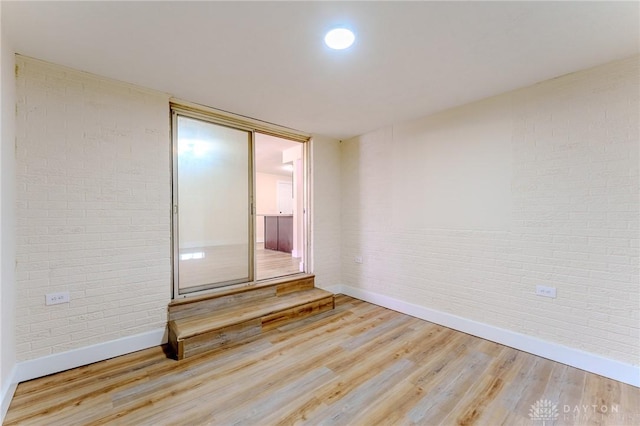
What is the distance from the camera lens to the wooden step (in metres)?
2.52

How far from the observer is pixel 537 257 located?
2.49 m

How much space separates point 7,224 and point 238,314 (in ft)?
6.42

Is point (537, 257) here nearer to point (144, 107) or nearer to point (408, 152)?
point (408, 152)

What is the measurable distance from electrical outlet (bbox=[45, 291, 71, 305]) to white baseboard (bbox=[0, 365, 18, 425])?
0.47 meters

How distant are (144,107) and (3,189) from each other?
128cm

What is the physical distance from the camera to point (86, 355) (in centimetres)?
230

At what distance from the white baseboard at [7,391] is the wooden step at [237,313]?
40.0 inches

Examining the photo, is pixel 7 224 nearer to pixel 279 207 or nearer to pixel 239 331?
pixel 239 331

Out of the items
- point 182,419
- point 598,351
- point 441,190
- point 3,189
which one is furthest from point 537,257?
point 3,189

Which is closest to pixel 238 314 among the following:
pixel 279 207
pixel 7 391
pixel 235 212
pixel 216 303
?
pixel 216 303

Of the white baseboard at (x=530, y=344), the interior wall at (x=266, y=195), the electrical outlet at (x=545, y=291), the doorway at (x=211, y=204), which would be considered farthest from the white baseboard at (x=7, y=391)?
the interior wall at (x=266, y=195)

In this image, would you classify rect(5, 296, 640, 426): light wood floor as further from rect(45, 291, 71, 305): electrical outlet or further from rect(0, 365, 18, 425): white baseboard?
rect(45, 291, 71, 305): electrical outlet

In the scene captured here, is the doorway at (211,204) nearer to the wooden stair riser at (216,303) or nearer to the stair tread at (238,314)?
the wooden stair riser at (216,303)

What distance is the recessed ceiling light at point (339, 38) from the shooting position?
178 cm
